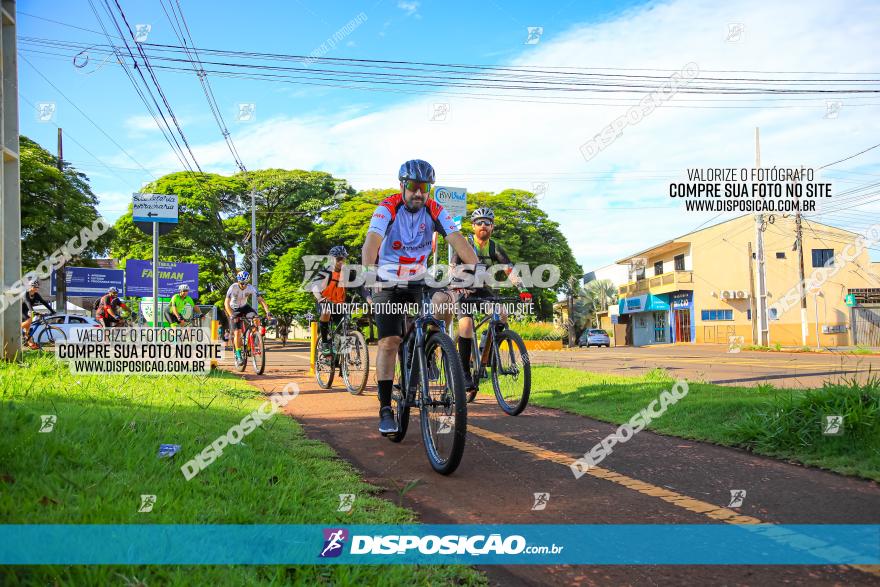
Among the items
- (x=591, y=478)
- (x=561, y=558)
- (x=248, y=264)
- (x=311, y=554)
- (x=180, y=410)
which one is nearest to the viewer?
(x=311, y=554)

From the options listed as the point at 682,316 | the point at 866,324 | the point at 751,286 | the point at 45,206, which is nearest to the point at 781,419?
the point at 45,206

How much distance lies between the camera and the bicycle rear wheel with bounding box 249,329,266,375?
10195 mm

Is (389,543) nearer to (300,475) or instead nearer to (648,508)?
(300,475)

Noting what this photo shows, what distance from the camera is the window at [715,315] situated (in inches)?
1777

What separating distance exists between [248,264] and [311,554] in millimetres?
40443

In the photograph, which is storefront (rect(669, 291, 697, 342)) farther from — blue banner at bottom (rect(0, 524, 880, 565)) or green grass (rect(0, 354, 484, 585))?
blue banner at bottom (rect(0, 524, 880, 565))

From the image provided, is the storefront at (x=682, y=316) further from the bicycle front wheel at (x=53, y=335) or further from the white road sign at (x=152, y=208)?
the white road sign at (x=152, y=208)

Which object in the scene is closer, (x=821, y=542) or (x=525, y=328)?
(x=821, y=542)

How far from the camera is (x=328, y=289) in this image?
8133 millimetres

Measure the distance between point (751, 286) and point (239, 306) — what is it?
40.3 m

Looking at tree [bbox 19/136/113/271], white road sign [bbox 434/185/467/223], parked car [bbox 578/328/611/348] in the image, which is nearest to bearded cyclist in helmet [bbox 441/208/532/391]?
white road sign [bbox 434/185/467/223]

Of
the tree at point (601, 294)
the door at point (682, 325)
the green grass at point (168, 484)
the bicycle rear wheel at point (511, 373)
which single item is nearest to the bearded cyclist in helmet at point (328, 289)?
the bicycle rear wheel at point (511, 373)

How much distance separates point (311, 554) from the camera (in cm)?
213

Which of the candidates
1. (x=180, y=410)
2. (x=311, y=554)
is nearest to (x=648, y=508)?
(x=311, y=554)
